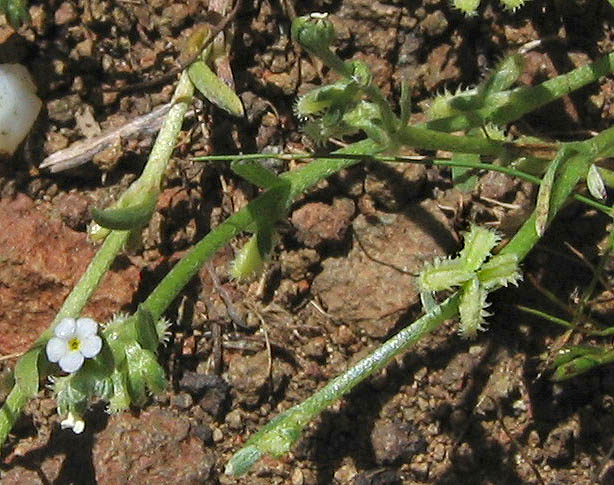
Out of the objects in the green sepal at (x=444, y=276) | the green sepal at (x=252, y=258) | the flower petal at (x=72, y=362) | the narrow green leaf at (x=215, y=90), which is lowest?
the green sepal at (x=252, y=258)

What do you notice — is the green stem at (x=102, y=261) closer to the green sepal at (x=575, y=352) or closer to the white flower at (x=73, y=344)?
the white flower at (x=73, y=344)

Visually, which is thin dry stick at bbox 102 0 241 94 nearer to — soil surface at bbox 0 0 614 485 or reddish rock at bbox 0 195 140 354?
soil surface at bbox 0 0 614 485

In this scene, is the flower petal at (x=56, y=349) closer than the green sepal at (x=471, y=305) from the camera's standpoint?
Yes

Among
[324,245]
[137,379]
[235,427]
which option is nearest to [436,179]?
[324,245]

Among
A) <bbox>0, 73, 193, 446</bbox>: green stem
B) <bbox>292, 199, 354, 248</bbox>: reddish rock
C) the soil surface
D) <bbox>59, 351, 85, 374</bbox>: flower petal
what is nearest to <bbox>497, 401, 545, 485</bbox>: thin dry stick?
the soil surface

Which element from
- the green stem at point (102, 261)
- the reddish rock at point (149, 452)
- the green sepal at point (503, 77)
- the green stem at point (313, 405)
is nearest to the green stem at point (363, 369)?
the green stem at point (313, 405)

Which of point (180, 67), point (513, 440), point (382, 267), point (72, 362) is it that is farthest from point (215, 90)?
point (513, 440)

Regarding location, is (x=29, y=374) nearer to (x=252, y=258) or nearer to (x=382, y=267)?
(x=252, y=258)
